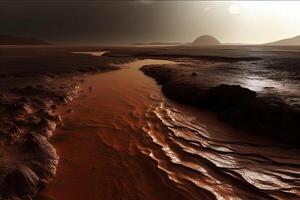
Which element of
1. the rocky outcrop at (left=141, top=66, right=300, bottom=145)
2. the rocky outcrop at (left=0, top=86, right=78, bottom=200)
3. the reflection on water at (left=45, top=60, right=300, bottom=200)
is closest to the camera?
the rocky outcrop at (left=0, top=86, right=78, bottom=200)

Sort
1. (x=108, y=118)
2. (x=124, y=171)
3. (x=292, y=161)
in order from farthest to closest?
1. (x=108, y=118)
2. (x=292, y=161)
3. (x=124, y=171)

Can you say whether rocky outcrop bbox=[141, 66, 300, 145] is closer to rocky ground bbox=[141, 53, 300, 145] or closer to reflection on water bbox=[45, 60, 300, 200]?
Result: rocky ground bbox=[141, 53, 300, 145]

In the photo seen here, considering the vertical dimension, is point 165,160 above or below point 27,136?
below

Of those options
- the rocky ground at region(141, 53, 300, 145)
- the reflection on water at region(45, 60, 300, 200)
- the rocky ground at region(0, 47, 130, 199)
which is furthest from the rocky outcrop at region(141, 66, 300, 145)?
the rocky ground at region(0, 47, 130, 199)

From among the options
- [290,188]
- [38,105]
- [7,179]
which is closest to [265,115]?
[290,188]

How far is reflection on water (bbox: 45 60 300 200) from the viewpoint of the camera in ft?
17.8

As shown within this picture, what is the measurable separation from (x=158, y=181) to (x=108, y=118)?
4.91m

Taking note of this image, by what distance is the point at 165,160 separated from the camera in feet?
22.1

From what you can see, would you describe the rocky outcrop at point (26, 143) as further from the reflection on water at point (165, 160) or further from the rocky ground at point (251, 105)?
the rocky ground at point (251, 105)

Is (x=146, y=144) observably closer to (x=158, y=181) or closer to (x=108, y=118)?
(x=158, y=181)

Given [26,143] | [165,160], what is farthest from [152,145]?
[26,143]

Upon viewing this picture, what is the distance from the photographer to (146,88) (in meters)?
16.4

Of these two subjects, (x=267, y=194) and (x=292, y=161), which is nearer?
(x=267, y=194)

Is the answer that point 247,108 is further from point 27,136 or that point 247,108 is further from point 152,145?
point 27,136
